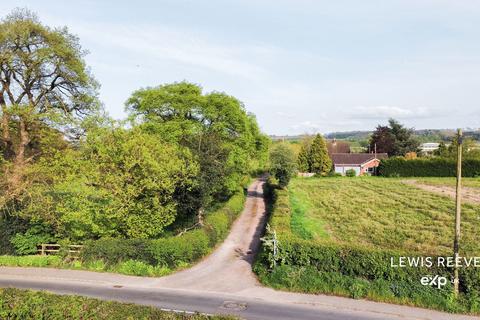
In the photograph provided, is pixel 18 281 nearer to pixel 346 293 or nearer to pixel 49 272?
pixel 49 272

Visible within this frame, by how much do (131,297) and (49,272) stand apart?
651cm

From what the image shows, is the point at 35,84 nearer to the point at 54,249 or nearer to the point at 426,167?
the point at 54,249

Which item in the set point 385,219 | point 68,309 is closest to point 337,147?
point 385,219

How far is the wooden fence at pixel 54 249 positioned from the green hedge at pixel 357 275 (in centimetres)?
1060

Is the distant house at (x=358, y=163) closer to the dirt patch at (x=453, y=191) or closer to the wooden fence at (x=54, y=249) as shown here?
the dirt patch at (x=453, y=191)

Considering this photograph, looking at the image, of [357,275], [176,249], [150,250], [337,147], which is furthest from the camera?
[337,147]

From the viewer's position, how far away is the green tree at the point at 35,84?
28.1 metres

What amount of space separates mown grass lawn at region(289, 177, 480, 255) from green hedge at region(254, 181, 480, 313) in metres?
4.84

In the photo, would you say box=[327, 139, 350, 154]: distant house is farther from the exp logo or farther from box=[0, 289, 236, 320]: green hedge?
box=[0, 289, 236, 320]: green hedge

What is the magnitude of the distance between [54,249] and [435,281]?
20921mm

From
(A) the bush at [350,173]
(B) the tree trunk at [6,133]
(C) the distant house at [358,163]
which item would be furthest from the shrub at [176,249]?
(C) the distant house at [358,163]

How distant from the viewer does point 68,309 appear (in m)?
12.2

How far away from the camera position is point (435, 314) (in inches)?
589

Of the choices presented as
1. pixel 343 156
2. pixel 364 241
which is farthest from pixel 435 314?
pixel 343 156
